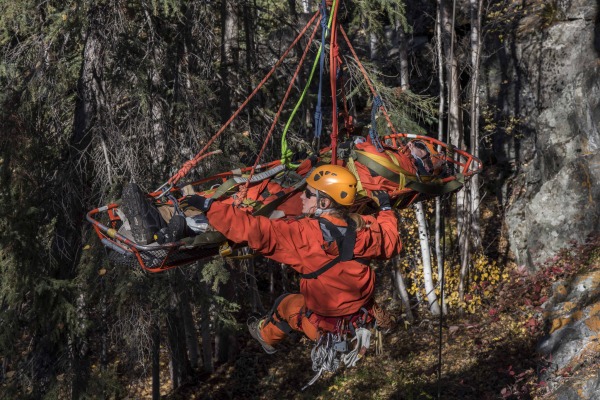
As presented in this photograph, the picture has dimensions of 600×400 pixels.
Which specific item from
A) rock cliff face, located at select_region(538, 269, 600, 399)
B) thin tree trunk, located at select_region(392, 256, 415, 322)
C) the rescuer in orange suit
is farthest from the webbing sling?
thin tree trunk, located at select_region(392, 256, 415, 322)

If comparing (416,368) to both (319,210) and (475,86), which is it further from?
(319,210)

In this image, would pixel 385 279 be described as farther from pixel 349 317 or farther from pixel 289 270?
pixel 349 317

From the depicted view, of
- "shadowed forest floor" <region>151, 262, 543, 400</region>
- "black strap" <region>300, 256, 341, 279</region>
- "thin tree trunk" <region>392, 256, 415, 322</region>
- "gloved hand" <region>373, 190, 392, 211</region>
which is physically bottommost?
"shadowed forest floor" <region>151, 262, 543, 400</region>

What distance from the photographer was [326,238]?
208 inches

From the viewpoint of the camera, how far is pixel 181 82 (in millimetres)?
9352

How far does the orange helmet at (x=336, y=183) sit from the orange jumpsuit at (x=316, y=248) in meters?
0.17

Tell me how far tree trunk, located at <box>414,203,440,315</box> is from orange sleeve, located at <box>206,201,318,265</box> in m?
7.66

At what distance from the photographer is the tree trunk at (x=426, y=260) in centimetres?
1290

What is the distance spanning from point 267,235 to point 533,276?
9.26m

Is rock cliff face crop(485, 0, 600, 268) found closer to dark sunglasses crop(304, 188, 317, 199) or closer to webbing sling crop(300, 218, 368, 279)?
dark sunglasses crop(304, 188, 317, 199)

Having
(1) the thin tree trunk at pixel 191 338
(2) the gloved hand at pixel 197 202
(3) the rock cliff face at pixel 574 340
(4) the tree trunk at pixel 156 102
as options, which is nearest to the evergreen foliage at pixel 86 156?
(4) the tree trunk at pixel 156 102

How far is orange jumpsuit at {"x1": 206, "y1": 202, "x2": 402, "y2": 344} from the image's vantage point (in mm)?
4859

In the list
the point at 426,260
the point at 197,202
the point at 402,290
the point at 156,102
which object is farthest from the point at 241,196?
the point at 402,290

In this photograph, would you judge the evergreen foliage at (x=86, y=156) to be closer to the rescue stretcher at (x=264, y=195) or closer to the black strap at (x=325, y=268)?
the rescue stretcher at (x=264, y=195)
